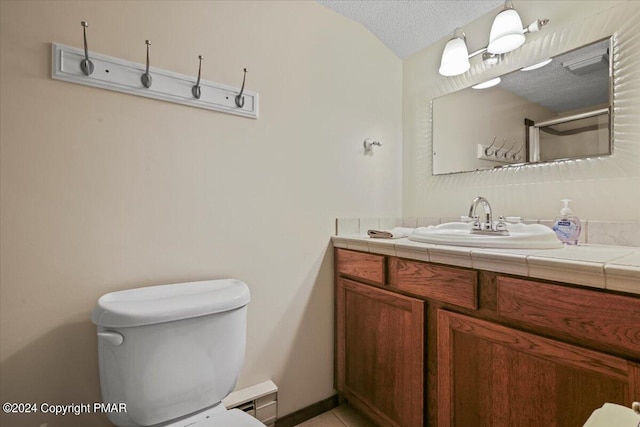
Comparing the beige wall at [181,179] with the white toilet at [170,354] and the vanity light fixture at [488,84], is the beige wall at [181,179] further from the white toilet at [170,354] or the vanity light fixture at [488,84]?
the vanity light fixture at [488,84]

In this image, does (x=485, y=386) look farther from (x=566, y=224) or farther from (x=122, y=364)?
(x=122, y=364)

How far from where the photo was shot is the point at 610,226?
112 centimetres

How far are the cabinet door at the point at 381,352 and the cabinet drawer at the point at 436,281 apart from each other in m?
0.06

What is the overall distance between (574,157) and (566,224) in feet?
0.98

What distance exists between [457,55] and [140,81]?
1496 millimetres

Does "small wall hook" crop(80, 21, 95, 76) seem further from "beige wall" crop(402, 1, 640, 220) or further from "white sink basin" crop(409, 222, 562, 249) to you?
"beige wall" crop(402, 1, 640, 220)

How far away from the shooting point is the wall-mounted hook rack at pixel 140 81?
96cm

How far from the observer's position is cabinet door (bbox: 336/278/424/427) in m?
1.13

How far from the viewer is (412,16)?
1.60 metres

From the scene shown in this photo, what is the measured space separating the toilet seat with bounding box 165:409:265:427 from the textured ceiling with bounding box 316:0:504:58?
1.87 metres

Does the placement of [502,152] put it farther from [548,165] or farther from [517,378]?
[517,378]

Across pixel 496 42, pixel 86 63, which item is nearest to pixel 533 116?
pixel 496 42

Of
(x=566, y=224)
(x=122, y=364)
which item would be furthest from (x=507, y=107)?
(x=122, y=364)

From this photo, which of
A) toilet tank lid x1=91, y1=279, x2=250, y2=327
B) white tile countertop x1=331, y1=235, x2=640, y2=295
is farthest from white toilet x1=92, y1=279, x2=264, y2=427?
white tile countertop x1=331, y1=235, x2=640, y2=295
